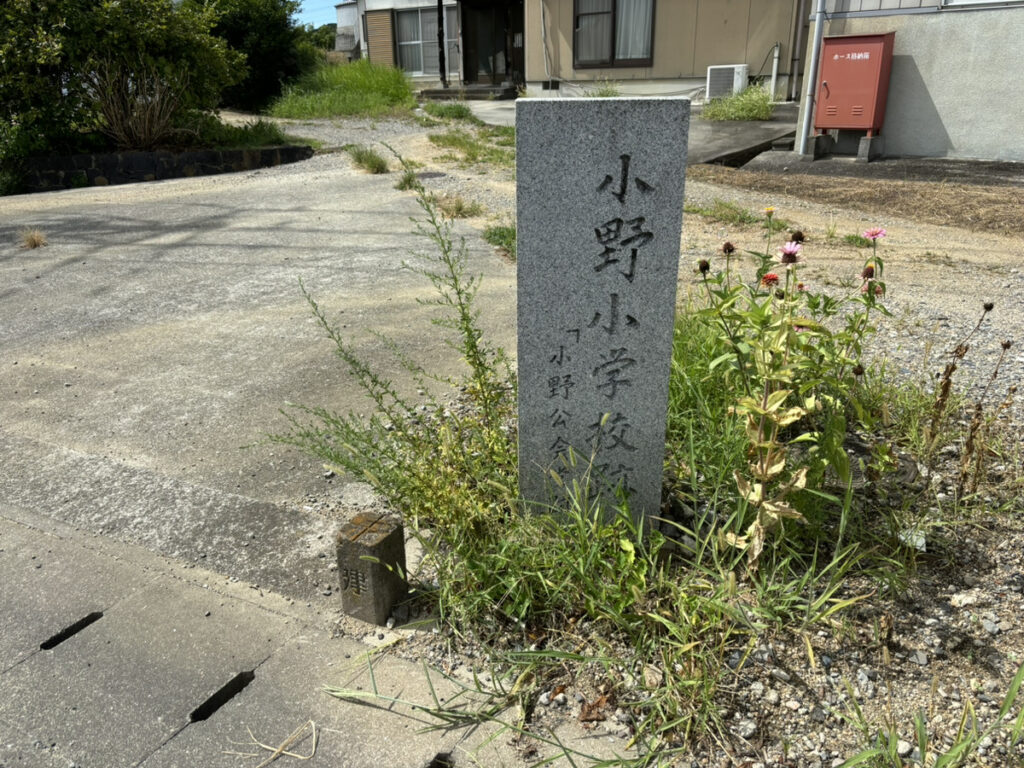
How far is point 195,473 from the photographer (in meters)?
3.21

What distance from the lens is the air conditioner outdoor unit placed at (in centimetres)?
1421

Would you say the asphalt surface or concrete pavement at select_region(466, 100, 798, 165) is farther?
concrete pavement at select_region(466, 100, 798, 165)

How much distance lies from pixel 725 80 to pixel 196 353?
504 inches

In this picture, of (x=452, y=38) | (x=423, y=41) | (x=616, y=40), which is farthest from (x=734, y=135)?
(x=423, y=41)

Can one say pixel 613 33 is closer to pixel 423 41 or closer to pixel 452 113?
pixel 452 113

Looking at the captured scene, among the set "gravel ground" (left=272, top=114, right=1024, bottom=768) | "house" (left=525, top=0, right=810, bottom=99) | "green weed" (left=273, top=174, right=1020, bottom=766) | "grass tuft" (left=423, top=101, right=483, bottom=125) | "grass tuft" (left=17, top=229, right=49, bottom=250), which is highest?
"house" (left=525, top=0, right=810, bottom=99)

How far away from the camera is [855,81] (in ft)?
32.7

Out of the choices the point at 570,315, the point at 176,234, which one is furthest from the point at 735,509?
the point at 176,234

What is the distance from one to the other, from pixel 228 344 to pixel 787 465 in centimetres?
326

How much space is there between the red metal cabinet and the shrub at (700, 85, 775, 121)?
278 cm

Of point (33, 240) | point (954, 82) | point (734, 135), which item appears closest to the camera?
point (33, 240)

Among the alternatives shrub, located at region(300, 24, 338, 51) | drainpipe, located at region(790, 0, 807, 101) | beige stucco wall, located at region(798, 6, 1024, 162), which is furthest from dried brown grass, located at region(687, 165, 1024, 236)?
shrub, located at region(300, 24, 338, 51)

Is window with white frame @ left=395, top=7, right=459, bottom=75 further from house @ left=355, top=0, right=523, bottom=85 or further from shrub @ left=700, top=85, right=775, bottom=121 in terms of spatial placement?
shrub @ left=700, top=85, right=775, bottom=121

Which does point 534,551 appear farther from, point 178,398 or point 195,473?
point 178,398
